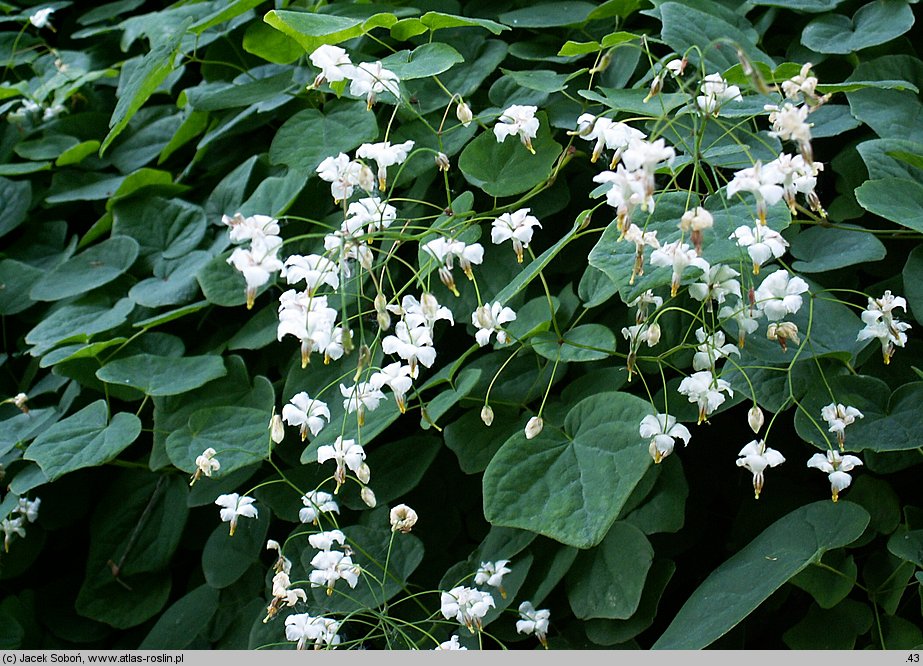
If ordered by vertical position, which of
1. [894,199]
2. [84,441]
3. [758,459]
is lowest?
[84,441]

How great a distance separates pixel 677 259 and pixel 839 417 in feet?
0.88

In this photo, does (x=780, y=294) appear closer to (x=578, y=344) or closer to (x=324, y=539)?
(x=578, y=344)

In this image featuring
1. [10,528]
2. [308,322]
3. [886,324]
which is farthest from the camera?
[10,528]

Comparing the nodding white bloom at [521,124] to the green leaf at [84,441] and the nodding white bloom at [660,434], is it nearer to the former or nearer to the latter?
the nodding white bloom at [660,434]

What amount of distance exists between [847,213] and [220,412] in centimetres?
79

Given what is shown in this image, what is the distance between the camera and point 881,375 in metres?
0.93

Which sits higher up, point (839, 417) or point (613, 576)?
point (839, 417)

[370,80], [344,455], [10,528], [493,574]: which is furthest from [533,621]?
[10,528]

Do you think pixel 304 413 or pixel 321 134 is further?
pixel 321 134

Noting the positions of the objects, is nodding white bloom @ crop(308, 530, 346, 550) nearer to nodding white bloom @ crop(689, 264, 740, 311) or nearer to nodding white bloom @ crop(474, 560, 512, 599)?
nodding white bloom @ crop(474, 560, 512, 599)

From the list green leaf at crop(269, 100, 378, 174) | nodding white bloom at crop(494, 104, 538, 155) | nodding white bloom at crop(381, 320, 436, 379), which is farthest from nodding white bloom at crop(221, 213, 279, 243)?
green leaf at crop(269, 100, 378, 174)

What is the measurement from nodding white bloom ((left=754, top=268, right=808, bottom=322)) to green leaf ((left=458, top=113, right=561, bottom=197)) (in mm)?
311

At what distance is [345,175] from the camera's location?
784 millimetres

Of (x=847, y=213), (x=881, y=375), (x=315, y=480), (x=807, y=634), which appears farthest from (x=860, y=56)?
(x=315, y=480)
